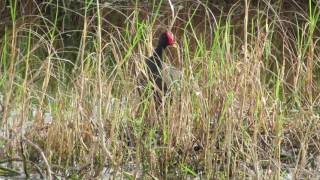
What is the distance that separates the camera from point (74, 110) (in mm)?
4754

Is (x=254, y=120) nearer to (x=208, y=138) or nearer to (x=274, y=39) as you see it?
(x=208, y=138)

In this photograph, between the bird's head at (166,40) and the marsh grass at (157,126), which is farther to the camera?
the bird's head at (166,40)

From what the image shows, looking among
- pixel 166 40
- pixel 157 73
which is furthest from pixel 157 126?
pixel 166 40

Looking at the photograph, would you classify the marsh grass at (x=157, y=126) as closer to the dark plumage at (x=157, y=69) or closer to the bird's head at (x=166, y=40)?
the dark plumage at (x=157, y=69)

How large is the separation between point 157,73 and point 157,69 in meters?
0.15

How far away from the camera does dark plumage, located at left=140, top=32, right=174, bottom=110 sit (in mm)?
4954

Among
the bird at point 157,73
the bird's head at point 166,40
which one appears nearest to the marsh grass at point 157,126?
the bird at point 157,73

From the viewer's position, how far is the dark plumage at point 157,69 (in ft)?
16.3

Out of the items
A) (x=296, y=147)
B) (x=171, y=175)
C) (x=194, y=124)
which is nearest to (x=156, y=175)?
(x=171, y=175)

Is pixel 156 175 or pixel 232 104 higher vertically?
pixel 232 104

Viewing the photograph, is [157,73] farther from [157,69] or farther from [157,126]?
[157,126]

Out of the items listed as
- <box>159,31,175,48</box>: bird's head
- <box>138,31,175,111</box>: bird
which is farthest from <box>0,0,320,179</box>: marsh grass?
<box>159,31,175,48</box>: bird's head

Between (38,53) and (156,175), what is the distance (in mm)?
4035

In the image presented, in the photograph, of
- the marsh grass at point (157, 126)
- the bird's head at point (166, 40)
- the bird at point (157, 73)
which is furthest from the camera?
the bird's head at point (166, 40)
